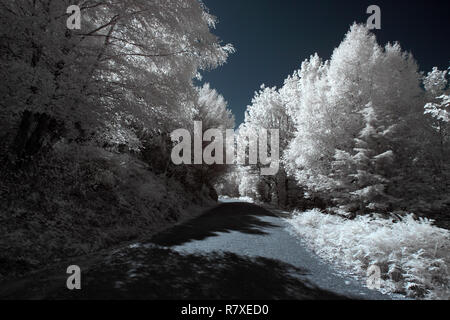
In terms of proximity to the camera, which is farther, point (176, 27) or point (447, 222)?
point (447, 222)

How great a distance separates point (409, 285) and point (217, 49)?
24.6 ft

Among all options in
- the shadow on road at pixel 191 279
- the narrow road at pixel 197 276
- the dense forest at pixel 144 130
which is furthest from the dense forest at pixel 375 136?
the shadow on road at pixel 191 279

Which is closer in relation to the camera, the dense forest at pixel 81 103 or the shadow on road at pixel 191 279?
the shadow on road at pixel 191 279

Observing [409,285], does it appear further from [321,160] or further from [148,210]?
[321,160]

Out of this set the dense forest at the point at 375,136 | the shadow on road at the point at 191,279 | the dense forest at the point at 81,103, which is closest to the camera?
the shadow on road at the point at 191,279

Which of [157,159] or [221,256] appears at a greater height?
[157,159]

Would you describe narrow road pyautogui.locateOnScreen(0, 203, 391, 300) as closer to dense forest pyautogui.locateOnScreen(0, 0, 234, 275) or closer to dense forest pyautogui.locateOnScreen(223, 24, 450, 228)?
dense forest pyautogui.locateOnScreen(0, 0, 234, 275)

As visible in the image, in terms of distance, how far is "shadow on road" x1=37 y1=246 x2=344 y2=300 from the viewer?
11.1ft

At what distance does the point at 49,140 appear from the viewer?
24.0 feet

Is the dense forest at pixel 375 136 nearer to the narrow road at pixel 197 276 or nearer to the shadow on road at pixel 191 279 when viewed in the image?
the narrow road at pixel 197 276

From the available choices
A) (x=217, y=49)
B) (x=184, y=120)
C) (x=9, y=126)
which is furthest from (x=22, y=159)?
(x=217, y=49)

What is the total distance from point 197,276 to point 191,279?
17cm

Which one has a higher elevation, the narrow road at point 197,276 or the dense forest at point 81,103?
the dense forest at point 81,103

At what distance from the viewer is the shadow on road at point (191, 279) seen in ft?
11.1
